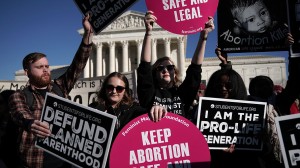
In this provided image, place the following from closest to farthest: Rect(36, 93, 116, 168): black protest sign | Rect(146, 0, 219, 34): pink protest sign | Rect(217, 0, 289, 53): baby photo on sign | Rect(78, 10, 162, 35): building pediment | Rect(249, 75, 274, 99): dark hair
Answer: Rect(36, 93, 116, 168): black protest sign, Rect(146, 0, 219, 34): pink protest sign, Rect(249, 75, 274, 99): dark hair, Rect(217, 0, 289, 53): baby photo on sign, Rect(78, 10, 162, 35): building pediment

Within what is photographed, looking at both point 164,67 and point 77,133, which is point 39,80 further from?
→ point 164,67

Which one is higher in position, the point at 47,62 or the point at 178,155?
the point at 47,62

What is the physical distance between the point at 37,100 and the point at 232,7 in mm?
2996

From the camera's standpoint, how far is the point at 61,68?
65.8 metres

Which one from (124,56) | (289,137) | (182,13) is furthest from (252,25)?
(124,56)

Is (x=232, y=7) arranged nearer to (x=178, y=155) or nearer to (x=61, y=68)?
(x=178, y=155)

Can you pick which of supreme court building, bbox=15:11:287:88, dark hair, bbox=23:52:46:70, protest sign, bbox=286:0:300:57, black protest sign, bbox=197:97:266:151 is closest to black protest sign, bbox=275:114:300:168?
black protest sign, bbox=197:97:266:151

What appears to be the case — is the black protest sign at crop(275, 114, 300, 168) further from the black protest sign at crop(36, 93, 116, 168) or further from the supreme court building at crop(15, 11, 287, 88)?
the supreme court building at crop(15, 11, 287, 88)

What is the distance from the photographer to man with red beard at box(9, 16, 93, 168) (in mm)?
2663

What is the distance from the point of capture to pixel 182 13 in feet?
11.9

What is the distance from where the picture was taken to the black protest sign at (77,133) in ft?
8.12

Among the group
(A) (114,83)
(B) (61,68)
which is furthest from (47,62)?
(B) (61,68)

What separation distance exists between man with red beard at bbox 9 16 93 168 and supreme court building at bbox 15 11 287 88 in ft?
179

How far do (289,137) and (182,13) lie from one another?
1871mm
